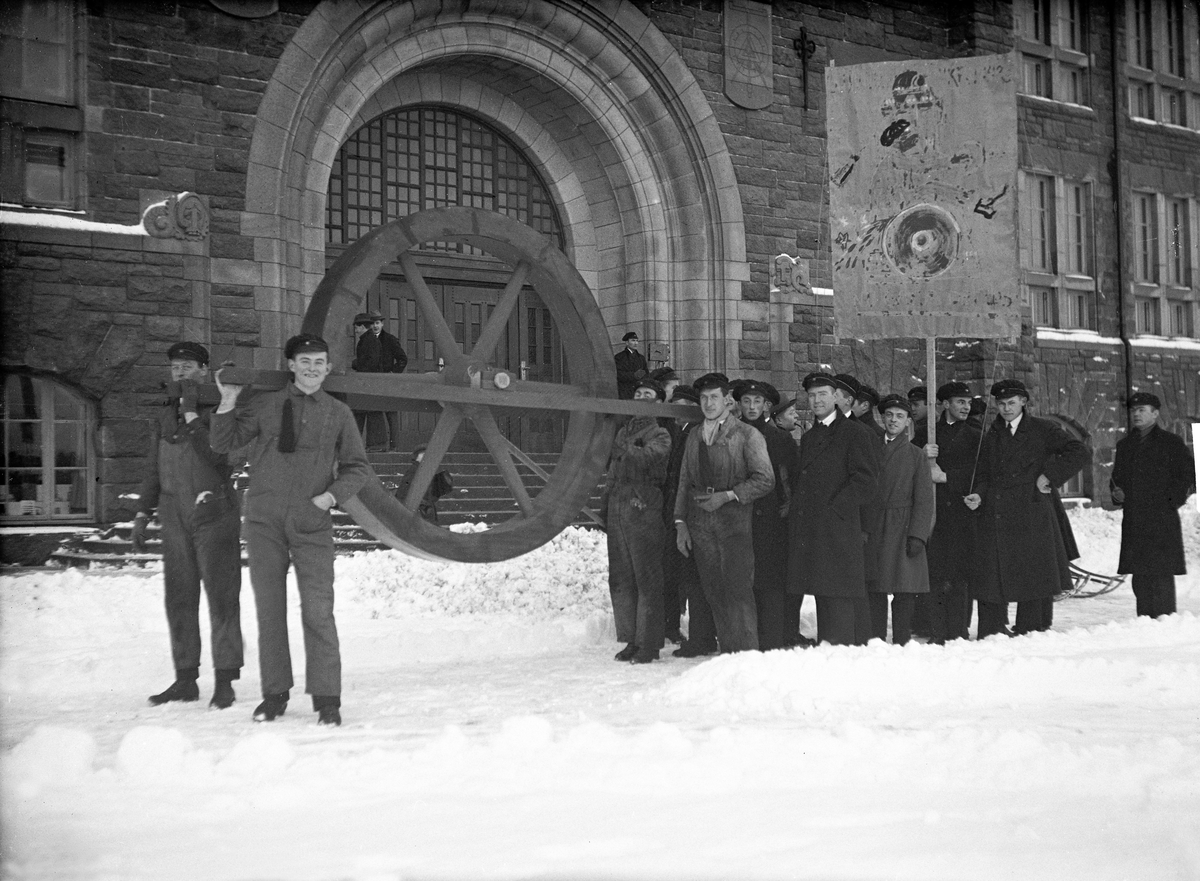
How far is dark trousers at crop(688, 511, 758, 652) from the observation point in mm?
7488

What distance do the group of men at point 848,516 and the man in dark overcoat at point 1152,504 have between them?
0.01 metres

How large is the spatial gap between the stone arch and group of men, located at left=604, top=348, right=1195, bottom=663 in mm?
5652

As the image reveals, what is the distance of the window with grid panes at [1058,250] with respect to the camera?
17891 millimetres

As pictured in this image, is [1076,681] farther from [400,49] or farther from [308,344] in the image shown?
[400,49]

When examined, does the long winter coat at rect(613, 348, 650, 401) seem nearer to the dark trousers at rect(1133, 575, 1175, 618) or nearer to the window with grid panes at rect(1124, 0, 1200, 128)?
the dark trousers at rect(1133, 575, 1175, 618)

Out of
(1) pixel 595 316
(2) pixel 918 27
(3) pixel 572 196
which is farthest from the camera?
(2) pixel 918 27

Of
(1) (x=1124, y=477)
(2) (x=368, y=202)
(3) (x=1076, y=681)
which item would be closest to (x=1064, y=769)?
(3) (x=1076, y=681)

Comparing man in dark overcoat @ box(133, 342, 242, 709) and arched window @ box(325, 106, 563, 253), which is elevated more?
arched window @ box(325, 106, 563, 253)

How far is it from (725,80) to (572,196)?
2146mm

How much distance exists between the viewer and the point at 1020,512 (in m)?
8.34

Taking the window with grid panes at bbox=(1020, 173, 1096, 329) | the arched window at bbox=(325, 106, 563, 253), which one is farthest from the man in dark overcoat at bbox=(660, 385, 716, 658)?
the window with grid panes at bbox=(1020, 173, 1096, 329)

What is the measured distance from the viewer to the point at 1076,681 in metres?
6.45

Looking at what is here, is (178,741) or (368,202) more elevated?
(368,202)

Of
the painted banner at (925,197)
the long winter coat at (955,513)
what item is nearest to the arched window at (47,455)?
the painted banner at (925,197)
